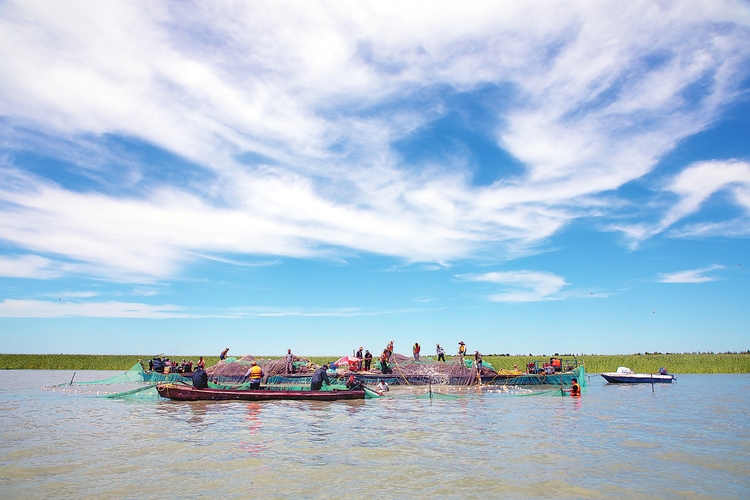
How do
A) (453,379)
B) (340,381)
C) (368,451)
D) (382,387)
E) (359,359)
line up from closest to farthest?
(368,451) < (382,387) < (340,381) < (453,379) < (359,359)

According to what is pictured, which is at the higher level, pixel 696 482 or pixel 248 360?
pixel 248 360

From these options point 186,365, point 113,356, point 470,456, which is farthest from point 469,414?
point 113,356

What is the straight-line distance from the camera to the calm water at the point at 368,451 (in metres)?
10.6

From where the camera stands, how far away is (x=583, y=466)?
41.5 feet

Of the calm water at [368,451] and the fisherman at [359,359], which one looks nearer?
the calm water at [368,451]

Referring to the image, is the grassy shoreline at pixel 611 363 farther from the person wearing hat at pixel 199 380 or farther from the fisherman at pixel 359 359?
the person wearing hat at pixel 199 380

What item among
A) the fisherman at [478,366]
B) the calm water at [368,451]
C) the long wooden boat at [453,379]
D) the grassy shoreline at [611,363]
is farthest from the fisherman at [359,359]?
the grassy shoreline at [611,363]

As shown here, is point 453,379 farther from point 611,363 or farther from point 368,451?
point 611,363

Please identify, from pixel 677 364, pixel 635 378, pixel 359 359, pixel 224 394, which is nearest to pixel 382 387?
pixel 359 359

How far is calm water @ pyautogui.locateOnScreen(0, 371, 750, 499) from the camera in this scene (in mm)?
10594

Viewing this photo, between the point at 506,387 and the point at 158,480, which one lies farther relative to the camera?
the point at 506,387

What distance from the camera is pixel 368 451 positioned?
556 inches

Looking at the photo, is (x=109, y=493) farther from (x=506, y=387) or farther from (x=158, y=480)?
(x=506, y=387)

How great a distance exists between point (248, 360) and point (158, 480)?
26.4 metres
